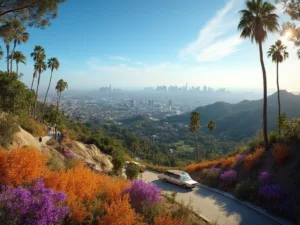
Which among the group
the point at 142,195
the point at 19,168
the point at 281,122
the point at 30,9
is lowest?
the point at 142,195

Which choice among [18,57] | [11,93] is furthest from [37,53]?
[11,93]

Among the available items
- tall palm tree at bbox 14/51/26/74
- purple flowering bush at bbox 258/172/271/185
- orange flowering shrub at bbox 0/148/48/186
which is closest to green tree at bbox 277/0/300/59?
purple flowering bush at bbox 258/172/271/185

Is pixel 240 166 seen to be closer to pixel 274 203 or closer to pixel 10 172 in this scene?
pixel 274 203

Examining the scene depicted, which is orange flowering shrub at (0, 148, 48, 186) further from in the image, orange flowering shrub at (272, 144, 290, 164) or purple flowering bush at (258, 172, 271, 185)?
orange flowering shrub at (272, 144, 290, 164)

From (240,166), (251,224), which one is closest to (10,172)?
(251,224)

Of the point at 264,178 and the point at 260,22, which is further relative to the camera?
the point at 260,22

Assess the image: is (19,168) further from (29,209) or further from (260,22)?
(260,22)
